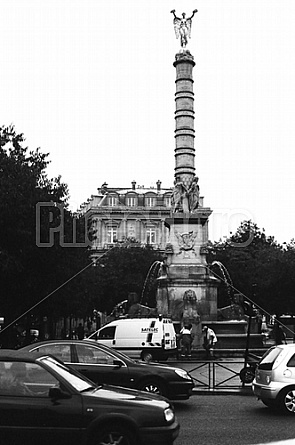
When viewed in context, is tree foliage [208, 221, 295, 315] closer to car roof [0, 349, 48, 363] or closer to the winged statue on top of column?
the winged statue on top of column

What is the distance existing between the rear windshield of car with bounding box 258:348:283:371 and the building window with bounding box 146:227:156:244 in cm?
8289

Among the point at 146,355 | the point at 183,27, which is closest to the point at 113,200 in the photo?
the point at 183,27

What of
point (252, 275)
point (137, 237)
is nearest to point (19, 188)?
point (252, 275)

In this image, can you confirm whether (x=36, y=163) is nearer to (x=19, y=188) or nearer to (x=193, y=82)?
(x=19, y=188)

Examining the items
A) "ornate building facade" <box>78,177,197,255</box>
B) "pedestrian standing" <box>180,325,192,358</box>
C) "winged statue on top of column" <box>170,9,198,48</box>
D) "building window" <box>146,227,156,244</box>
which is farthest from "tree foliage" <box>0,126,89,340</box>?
"building window" <box>146,227,156,244</box>

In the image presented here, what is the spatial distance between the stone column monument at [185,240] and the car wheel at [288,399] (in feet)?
66.4

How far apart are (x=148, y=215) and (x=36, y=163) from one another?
6887 centimetres

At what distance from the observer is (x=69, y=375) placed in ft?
32.5

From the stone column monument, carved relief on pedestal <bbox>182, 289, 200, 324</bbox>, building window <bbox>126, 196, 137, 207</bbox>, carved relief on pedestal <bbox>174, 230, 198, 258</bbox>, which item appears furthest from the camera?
building window <bbox>126, 196, 137, 207</bbox>

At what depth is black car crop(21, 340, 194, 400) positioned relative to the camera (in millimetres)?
14602

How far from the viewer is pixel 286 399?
14125mm

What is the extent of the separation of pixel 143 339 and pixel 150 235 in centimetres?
7358

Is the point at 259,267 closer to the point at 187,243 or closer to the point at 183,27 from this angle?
the point at 187,243

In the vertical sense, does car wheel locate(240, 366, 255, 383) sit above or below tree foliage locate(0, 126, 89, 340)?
below
